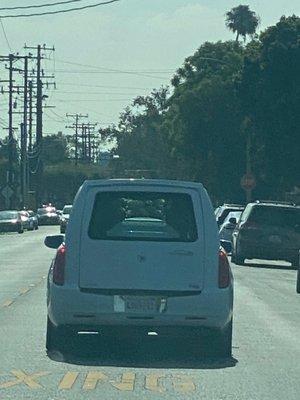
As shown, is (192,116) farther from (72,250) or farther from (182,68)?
(72,250)

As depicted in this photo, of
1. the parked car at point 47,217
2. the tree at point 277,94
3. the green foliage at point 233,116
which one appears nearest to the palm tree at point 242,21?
the green foliage at point 233,116

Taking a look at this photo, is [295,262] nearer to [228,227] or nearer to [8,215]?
[228,227]

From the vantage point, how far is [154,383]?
41.8 feet

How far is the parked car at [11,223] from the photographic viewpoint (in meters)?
76.6

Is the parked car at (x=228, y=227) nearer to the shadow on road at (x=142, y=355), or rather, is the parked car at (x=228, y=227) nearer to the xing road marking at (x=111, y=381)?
the shadow on road at (x=142, y=355)

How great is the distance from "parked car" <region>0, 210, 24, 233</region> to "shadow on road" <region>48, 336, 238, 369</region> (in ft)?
197

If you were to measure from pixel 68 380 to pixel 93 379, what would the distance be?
0.85 feet

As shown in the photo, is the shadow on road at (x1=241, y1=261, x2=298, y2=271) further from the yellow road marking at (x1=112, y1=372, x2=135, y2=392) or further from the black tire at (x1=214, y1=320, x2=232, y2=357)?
the yellow road marking at (x1=112, y1=372, x2=135, y2=392)

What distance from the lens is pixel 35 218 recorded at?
8750 cm

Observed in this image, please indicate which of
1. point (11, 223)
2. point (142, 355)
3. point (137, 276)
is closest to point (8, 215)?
point (11, 223)

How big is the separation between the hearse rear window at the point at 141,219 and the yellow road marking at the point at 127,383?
187cm

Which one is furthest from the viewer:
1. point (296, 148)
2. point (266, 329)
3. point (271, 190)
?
point (271, 190)

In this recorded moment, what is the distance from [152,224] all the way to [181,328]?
1.32 m

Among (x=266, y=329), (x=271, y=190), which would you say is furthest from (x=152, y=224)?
(x=271, y=190)
